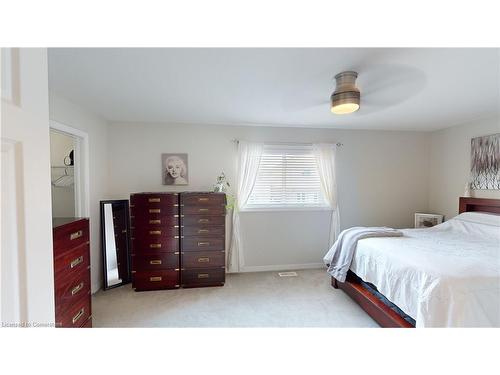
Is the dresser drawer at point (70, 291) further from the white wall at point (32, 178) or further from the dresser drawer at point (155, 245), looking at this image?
the white wall at point (32, 178)

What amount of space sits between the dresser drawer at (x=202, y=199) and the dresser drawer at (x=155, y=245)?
1.73ft

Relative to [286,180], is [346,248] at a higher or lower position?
lower

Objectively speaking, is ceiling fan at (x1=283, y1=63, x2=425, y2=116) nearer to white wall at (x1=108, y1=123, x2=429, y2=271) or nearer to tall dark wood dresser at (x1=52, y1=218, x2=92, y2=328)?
white wall at (x1=108, y1=123, x2=429, y2=271)

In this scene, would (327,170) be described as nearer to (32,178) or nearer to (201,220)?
(201,220)

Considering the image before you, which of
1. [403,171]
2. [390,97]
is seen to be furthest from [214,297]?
[403,171]

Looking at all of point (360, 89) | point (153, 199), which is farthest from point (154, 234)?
point (360, 89)

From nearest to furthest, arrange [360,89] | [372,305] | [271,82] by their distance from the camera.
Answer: [271,82]
[360,89]
[372,305]

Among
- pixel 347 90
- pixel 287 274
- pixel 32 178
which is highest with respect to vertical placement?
pixel 347 90

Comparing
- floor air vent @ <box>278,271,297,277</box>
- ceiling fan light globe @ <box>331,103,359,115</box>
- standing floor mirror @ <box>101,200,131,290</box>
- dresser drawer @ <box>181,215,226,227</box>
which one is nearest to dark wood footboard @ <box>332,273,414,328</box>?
floor air vent @ <box>278,271,297,277</box>

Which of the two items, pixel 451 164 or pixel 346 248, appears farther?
pixel 451 164

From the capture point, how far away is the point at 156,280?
2873mm

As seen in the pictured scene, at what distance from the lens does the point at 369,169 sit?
3.74m

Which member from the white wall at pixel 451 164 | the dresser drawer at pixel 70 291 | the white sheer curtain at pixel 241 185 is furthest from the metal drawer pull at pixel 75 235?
the white wall at pixel 451 164

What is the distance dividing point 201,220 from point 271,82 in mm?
1915
